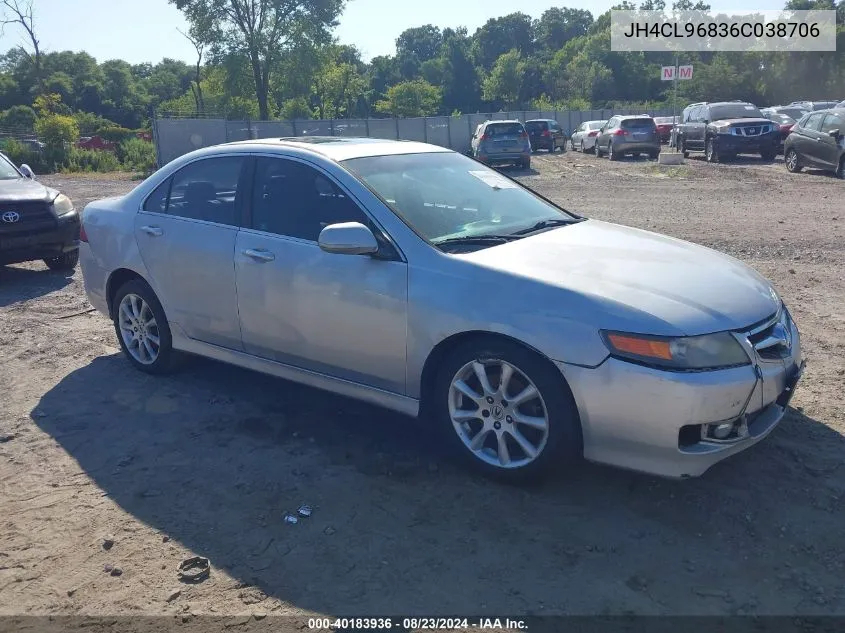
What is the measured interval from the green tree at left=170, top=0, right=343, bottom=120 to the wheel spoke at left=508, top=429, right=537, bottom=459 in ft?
158

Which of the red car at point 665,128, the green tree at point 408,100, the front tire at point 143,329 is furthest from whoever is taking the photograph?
the green tree at point 408,100

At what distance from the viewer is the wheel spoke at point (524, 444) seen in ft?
11.8

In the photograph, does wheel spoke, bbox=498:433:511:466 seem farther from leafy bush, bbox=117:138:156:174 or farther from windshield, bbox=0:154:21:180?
leafy bush, bbox=117:138:156:174

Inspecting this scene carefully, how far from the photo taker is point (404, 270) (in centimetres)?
393

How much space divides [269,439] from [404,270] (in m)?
1.34

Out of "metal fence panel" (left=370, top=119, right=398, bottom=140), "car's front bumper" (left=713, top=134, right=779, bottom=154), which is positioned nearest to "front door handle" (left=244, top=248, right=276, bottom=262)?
"car's front bumper" (left=713, top=134, right=779, bottom=154)

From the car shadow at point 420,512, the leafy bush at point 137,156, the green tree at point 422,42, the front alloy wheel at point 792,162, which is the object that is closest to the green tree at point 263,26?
the leafy bush at point 137,156

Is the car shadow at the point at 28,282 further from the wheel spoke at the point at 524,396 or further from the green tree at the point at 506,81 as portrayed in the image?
the green tree at the point at 506,81

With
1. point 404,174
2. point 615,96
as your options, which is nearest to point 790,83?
point 615,96

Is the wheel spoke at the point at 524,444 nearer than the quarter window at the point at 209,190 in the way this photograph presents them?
Yes

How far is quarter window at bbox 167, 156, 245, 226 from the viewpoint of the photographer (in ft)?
15.8

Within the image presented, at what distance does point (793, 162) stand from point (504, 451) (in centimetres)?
1812

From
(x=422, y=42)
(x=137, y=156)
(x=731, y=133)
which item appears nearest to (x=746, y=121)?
(x=731, y=133)

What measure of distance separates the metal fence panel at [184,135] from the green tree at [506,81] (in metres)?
61.5
